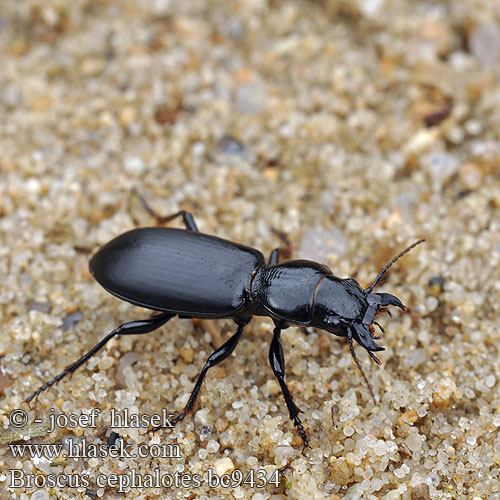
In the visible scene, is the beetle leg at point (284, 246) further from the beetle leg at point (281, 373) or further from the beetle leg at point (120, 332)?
the beetle leg at point (120, 332)

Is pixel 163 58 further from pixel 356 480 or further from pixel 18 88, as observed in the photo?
pixel 356 480

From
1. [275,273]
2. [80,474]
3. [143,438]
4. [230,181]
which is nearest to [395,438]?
[275,273]

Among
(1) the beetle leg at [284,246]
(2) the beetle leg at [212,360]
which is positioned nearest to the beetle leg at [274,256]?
(1) the beetle leg at [284,246]

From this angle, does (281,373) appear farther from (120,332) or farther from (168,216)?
(168,216)

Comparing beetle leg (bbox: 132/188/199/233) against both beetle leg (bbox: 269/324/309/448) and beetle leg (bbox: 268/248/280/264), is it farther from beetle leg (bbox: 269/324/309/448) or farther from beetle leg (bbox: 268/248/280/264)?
beetle leg (bbox: 269/324/309/448)

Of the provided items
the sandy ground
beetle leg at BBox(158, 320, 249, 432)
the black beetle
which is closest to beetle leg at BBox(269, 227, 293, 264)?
the sandy ground

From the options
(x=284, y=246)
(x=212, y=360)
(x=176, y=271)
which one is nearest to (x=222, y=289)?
(x=176, y=271)
